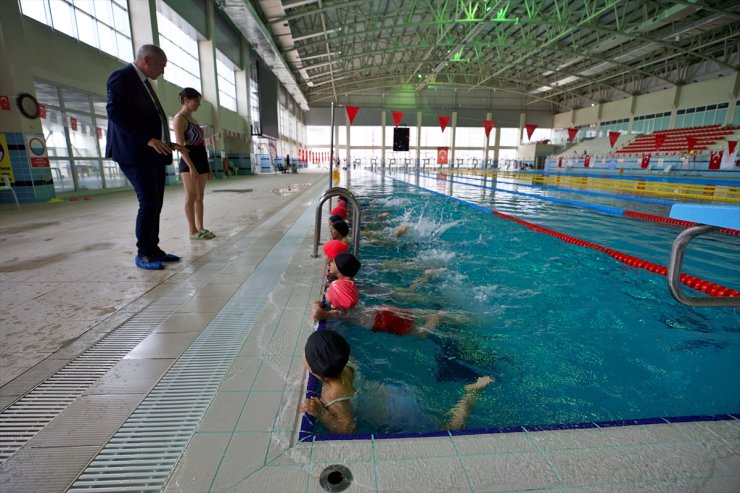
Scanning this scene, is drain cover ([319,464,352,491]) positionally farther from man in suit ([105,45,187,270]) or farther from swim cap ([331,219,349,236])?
swim cap ([331,219,349,236])

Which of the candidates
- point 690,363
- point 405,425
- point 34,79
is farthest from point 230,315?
point 34,79

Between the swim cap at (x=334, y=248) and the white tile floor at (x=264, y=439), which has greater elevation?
the swim cap at (x=334, y=248)

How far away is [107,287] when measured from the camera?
2.32 metres

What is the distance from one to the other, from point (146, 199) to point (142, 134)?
18.4 inches

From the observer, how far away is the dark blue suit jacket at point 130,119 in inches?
94.8

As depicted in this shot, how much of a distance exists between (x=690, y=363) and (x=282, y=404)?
2443 mm

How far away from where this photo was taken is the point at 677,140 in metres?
21.0

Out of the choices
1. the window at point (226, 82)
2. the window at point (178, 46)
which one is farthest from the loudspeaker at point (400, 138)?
the window at point (178, 46)

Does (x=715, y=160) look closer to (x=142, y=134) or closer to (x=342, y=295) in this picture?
(x=342, y=295)

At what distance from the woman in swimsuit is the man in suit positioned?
42cm

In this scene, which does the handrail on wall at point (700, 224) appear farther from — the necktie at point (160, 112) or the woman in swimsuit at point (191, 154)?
the woman in swimsuit at point (191, 154)

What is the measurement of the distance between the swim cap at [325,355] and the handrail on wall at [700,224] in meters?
1.17

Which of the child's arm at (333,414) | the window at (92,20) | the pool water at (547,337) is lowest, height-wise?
the pool water at (547,337)

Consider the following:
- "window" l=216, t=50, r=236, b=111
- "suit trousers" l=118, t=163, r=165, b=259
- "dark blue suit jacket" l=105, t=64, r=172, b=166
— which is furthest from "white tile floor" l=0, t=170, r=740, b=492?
"window" l=216, t=50, r=236, b=111
